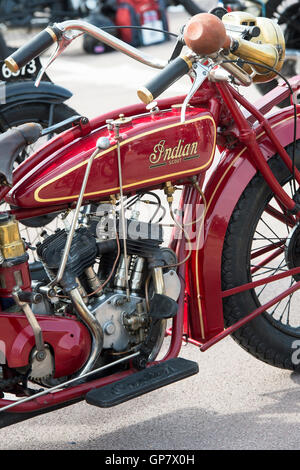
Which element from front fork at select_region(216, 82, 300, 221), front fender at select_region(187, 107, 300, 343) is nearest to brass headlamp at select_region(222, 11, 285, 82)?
front fork at select_region(216, 82, 300, 221)

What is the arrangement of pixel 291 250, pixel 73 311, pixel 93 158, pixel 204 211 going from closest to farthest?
pixel 93 158 → pixel 73 311 → pixel 204 211 → pixel 291 250

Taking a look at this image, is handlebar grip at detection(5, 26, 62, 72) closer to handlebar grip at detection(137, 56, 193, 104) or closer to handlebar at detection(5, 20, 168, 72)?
handlebar at detection(5, 20, 168, 72)

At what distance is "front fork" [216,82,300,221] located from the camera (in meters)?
2.77

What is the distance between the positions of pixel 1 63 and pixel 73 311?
5.75 ft

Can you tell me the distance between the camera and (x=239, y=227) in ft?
9.43

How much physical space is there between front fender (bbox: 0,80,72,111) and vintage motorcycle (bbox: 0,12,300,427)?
1.12 m

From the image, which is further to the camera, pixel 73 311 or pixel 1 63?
pixel 1 63

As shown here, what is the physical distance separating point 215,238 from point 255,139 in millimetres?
379

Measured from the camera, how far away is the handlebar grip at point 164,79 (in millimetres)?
2299

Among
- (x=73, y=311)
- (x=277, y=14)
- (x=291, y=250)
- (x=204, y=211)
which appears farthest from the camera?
(x=277, y=14)

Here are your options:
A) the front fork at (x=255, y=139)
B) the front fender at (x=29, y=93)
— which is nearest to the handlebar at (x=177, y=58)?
the front fork at (x=255, y=139)

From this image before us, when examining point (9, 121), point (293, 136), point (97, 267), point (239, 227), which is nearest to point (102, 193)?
point (97, 267)
